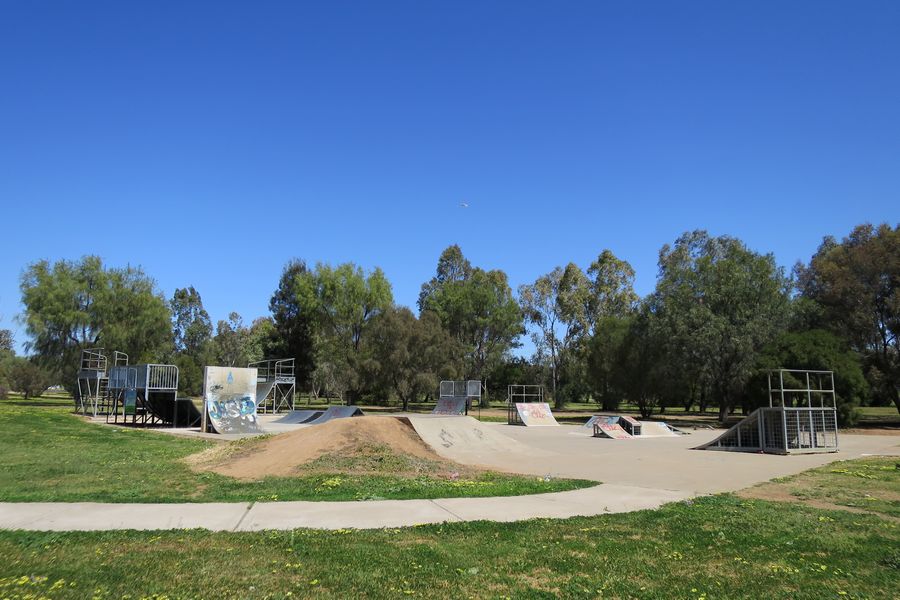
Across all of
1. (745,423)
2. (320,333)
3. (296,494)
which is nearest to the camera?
(296,494)

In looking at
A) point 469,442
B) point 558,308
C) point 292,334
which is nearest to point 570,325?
point 558,308

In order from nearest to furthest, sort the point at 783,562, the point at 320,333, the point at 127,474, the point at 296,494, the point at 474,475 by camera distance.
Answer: the point at 783,562, the point at 296,494, the point at 127,474, the point at 474,475, the point at 320,333

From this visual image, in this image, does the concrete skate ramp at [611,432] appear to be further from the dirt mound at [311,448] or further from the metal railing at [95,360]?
the metal railing at [95,360]

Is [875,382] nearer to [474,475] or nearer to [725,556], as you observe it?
[474,475]

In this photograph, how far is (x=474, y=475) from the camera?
46.5 ft

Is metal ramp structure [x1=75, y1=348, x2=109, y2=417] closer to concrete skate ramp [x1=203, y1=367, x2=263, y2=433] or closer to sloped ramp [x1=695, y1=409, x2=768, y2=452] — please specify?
concrete skate ramp [x1=203, y1=367, x2=263, y2=433]

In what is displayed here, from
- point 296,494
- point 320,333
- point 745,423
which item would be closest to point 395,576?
point 296,494

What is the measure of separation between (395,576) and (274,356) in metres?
72.0

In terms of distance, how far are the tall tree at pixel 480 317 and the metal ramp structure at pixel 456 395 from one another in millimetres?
21622

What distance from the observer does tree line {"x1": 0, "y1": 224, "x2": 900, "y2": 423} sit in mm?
A: 42094

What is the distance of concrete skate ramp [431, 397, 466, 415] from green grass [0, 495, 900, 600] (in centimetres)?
3870

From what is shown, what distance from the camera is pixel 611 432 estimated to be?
98.9 ft

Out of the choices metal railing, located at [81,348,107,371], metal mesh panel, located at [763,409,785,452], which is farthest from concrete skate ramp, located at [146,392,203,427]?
metal mesh panel, located at [763,409,785,452]

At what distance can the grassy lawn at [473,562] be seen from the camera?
18.0 feet
